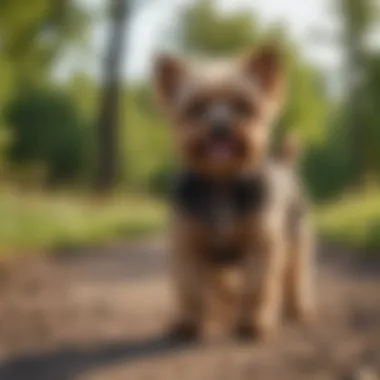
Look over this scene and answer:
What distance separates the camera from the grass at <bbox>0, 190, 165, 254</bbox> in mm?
4941

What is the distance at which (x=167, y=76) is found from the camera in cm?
251

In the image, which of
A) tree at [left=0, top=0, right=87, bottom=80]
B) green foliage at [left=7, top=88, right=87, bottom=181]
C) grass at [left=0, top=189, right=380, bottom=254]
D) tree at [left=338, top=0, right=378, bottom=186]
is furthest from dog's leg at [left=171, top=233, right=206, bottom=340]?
tree at [left=338, top=0, right=378, bottom=186]

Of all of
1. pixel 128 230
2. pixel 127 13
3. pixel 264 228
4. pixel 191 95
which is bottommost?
pixel 128 230

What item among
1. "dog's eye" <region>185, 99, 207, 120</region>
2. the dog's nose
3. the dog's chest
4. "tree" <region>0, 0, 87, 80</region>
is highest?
"tree" <region>0, 0, 87, 80</region>

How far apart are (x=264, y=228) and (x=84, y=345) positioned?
2.28 ft

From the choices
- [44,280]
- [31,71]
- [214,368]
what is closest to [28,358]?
[214,368]

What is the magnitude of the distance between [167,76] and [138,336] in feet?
2.91

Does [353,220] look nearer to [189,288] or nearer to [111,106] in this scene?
[111,106]

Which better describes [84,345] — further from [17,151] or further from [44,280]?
[17,151]

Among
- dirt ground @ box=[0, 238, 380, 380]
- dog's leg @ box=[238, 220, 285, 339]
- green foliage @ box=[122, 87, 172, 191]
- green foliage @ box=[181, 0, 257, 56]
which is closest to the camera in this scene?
dirt ground @ box=[0, 238, 380, 380]

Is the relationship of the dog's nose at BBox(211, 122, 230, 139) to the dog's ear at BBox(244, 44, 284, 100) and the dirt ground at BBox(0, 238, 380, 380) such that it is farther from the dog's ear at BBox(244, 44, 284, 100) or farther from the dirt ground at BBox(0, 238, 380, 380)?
the dirt ground at BBox(0, 238, 380, 380)

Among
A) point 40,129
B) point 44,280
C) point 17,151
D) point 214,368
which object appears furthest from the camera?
point 40,129

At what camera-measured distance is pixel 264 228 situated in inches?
101

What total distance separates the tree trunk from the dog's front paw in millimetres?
4484
